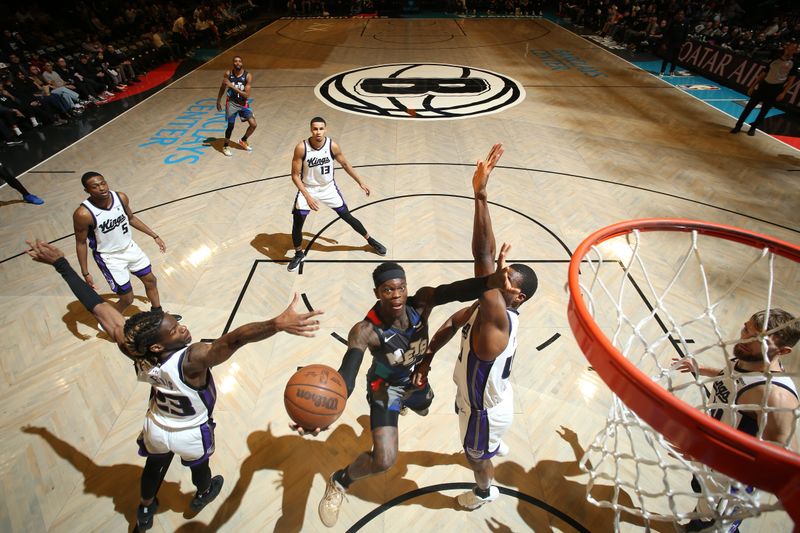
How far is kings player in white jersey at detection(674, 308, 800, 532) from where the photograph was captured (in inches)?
82.3

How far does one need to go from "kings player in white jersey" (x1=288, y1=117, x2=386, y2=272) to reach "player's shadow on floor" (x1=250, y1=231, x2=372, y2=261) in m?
0.30

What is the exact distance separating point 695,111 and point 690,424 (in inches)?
468

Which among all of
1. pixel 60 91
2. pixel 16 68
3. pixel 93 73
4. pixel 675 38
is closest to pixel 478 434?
pixel 60 91

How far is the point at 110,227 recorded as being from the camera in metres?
3.98

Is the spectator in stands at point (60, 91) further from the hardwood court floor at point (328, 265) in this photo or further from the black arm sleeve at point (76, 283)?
the black arm sleeve at point (76, 283)

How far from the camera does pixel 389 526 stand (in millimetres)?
2891

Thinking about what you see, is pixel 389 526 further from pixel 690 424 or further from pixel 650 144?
pixel 650 144

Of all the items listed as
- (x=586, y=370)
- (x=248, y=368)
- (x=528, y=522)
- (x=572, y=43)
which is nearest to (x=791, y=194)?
(x=586, y=370)

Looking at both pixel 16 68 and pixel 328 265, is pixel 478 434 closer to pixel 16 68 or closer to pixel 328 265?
pixel 328 265

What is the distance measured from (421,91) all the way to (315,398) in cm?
1097

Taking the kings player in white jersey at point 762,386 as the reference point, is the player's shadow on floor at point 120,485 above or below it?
below

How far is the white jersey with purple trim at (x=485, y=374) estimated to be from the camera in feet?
7.95

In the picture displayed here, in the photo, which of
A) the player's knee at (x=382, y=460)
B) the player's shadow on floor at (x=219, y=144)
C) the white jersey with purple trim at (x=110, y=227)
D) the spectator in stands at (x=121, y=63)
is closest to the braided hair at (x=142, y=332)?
the player's knee at (x=382, y=460)

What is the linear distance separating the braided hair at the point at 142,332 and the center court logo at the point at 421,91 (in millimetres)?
8698
